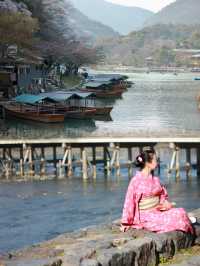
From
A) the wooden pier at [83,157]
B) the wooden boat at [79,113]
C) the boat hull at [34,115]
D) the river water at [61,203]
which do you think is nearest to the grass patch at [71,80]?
the wooden boat at [79,113]

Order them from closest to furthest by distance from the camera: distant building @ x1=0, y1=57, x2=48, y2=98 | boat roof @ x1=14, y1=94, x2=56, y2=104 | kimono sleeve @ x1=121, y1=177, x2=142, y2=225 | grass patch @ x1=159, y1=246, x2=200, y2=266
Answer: grass patch @ x1=159, y1=246, x2=200, y2=266 < kimono sleeve @ x1=121, y1=177, x2=142, y2=225 < boat roof @ x1=14, y1=94, x2=56, y2=104 < distant building @ x1=0, y1=57, x2=48, y2=98

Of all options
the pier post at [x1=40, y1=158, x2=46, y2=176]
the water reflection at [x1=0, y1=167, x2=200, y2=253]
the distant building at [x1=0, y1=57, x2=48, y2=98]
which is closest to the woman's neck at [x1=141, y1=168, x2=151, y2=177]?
the water reflection at [x1=0, y1=167, x2=200, y2=253]

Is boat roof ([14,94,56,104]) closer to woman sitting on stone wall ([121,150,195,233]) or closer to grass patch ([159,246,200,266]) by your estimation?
woman sitting on stone wall ([121,150,195,233])

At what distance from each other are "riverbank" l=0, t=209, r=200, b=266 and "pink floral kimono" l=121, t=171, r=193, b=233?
15cm

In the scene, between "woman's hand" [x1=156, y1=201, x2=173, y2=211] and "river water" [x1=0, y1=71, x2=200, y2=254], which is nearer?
"woman's hand" [x1=156, y1=201, x2=173, y2=211]

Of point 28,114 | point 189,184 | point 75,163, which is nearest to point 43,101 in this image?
point 28,114

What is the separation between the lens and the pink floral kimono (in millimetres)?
7961

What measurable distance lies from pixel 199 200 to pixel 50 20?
71539mm

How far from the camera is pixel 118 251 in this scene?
271 inches

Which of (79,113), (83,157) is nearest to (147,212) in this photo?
(83,157)

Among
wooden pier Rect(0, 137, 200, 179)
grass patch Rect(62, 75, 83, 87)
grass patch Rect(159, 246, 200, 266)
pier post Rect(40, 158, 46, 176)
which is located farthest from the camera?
grass patch Rect(62, 75, 83, 87)

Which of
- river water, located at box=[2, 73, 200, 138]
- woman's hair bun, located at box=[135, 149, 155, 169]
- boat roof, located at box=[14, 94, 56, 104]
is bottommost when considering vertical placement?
river water, located at box=[2, 73, 200, 138]

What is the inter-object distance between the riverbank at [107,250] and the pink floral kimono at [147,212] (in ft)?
0.48

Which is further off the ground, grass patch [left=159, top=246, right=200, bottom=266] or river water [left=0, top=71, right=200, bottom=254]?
grass patch [left=159, top=246, right=200, bottom=266]
